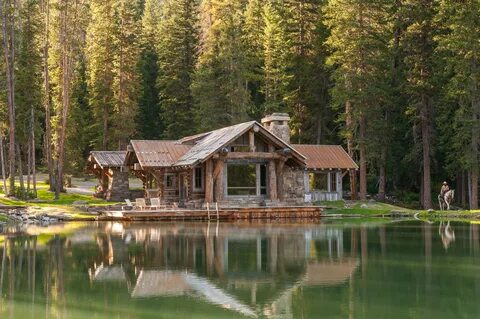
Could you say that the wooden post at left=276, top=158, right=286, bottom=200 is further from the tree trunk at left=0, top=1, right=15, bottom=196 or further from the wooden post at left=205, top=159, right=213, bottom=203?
the tree trunk at left=0, top=1, right=15, bottom=196

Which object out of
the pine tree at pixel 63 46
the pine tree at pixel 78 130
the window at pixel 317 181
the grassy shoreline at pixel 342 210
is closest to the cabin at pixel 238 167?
the window at pixel 317 181

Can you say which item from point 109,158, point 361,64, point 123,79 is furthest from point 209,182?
point 123,79

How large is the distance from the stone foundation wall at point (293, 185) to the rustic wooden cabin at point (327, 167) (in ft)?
3.87

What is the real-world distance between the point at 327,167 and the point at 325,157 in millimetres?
1059

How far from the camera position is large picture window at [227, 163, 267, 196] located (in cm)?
3725

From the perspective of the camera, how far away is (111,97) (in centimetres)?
5409

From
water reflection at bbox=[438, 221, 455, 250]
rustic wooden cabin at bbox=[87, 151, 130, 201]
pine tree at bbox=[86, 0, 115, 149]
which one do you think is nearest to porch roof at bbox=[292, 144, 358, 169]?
water reflection at bbox=[438, 221, 455, 250]

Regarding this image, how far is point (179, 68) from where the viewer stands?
5900cm

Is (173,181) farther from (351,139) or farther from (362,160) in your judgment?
(351,139)

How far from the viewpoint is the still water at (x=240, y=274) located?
35.6ft

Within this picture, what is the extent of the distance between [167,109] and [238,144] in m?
24.0

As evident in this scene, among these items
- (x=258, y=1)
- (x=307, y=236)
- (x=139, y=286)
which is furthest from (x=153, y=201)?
(x=258, y=1)

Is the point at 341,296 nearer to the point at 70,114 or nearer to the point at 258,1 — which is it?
the point at 70,114

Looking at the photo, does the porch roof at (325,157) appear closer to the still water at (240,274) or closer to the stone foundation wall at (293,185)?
the stone foundation wall at (293,185)
